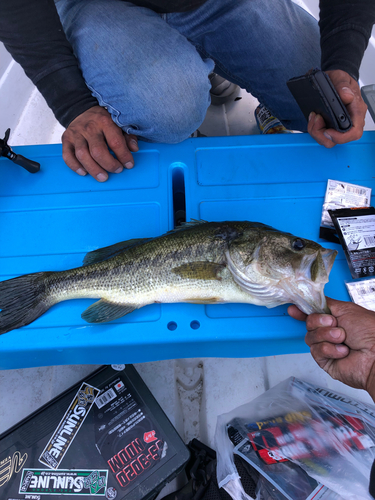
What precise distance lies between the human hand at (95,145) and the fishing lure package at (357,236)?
1.44 metres

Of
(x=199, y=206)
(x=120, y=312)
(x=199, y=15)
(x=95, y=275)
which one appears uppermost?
(x=199, y=15)

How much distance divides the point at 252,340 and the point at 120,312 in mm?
764

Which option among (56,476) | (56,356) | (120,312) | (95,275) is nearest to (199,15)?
(95,275)

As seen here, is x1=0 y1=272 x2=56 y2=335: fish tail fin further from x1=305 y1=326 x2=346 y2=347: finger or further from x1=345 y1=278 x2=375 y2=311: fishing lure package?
x1=345 y1=278 x2=375 y2=311: fishing lure package

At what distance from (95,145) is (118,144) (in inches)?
5.7

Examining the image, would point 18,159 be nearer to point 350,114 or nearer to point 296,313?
point 296,313

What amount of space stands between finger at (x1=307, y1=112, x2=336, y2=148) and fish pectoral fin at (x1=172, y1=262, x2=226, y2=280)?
1.16 metres

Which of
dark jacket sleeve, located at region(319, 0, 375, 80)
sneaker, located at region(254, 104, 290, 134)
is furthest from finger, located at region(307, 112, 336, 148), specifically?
sneaker, located at region(254, 104, 290, 134)

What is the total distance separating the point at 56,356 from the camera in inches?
66.0

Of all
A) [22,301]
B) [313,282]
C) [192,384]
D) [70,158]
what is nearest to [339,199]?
[313,282]

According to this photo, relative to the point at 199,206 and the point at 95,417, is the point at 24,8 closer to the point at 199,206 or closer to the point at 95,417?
the point at 199,206

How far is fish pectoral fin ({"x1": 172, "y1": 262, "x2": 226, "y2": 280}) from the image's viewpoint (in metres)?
1.48

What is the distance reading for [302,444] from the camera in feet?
5.41

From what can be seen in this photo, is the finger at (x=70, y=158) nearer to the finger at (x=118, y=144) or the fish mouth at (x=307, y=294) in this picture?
the finger at (x=118, y=144)
